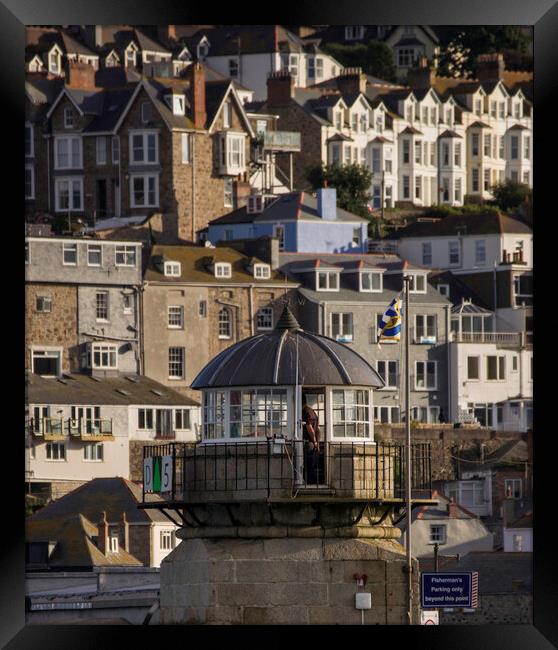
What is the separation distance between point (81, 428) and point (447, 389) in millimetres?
21515

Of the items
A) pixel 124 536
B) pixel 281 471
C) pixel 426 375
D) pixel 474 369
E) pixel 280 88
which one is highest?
pixel 280 88

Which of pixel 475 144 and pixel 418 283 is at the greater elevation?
pixel 475 144

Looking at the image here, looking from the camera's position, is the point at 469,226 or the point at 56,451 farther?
the point at 469,226

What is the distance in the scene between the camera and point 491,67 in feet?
502

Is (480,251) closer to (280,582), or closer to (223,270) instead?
(223,270)

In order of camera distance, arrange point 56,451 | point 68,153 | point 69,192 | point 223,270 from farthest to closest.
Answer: point 68,153
point 69,192
point 223,270
point 56,451

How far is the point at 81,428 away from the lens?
90.3 m

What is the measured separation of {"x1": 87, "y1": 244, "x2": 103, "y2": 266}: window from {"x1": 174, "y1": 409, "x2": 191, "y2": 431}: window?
331 inches

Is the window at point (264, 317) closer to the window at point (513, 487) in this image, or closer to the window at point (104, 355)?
the window at point (104, 355)

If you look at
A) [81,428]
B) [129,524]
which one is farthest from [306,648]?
[81,428]

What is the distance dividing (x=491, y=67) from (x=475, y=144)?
30.9 ft

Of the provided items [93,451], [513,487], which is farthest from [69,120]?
[513,487]

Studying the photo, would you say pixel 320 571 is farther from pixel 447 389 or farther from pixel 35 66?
pixel 35 66
